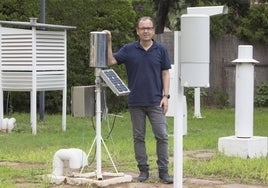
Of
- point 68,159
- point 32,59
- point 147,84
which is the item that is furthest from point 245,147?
point 32,59

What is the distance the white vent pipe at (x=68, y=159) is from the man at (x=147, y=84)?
699 mm

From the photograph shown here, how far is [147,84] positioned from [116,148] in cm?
290

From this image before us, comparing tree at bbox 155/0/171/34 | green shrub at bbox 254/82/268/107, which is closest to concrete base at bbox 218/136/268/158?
green shrub at bbox 254/82/268/107

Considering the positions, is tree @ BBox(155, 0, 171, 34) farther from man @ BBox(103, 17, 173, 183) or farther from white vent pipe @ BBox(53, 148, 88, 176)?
white vent pipe @ BBox(53, 148, 88, 176)

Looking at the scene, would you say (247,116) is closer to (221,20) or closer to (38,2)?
(38,2)

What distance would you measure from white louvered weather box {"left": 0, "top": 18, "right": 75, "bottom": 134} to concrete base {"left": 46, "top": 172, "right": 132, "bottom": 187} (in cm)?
528

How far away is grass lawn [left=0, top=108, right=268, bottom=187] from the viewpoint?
835cm

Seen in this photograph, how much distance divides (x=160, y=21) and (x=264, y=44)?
4.18 m

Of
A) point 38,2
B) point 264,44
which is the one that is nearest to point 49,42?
point 38,2

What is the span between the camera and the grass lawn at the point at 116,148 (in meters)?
8.35

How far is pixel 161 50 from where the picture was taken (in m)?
7.89

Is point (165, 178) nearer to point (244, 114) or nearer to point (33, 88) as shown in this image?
point (244, 114)

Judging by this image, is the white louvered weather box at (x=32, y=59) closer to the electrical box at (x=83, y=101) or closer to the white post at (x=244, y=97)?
the white post at (x=244, y=97)

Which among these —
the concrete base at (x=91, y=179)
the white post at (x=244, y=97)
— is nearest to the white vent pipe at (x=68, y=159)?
the concrete base at (x=91, y=179)
